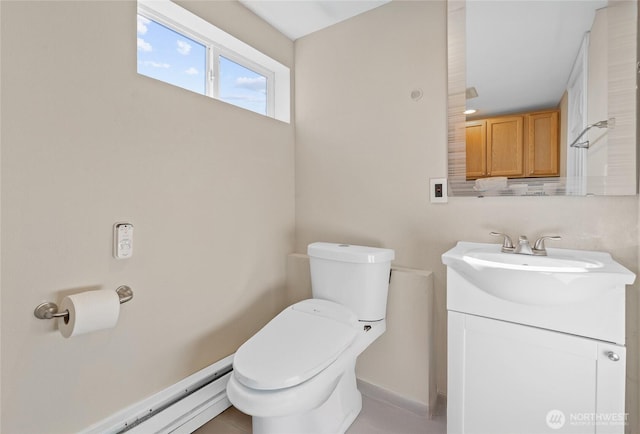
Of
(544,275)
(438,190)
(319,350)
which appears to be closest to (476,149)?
(438,190)

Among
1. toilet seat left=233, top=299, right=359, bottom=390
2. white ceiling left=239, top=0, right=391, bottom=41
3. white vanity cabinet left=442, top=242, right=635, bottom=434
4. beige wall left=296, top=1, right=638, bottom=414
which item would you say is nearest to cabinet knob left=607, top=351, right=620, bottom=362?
white vanity cabinet left=442, top=242, right=635, bottom=434

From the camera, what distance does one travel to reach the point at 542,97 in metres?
1.29

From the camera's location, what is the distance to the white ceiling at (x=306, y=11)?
5.41 feet

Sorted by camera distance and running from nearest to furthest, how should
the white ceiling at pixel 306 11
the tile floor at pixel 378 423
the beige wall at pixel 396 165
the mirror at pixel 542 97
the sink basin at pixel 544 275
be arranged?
the sink basin at pixel 544 275, the mirror at pixel 542 97, the beige wall at pixel 396 165, the tile floor at pixel 378 423, the white ceiling at pixel 306 11

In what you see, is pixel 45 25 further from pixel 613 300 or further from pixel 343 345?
pixel 613 300

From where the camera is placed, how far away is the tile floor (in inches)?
54.8

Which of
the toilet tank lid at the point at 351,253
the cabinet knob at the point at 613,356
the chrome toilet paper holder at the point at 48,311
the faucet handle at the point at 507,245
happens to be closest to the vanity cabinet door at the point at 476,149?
the faucet handle at the point at 507,245

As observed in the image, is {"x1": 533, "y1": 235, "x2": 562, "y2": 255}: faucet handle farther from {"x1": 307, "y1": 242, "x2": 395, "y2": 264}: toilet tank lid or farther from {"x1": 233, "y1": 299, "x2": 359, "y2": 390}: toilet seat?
{"x1": 233, "y1": 299, "x2": 359, "y2": 390}: toilet seat

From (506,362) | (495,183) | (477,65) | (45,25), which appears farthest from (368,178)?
(45,25)

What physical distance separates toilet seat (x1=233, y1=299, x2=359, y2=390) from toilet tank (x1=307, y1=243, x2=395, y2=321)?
67 mm

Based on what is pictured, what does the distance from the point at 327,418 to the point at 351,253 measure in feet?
2.31

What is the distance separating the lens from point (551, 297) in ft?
3.15

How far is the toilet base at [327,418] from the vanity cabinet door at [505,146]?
1.13m

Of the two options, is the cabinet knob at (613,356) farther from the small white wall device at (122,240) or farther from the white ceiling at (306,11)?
the white ceiling at (306,11)
